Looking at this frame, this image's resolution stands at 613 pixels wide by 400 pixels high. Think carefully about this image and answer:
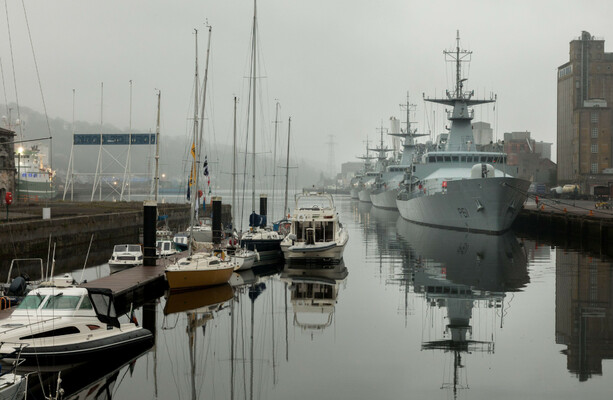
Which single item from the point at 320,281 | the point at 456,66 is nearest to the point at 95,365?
the point at 320,281

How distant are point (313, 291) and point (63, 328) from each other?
12.5 metres

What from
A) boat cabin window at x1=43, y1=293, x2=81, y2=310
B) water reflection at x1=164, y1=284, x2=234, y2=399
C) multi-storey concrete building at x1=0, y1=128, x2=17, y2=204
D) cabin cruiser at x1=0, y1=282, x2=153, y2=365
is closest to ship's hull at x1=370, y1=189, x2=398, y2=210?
multi-storey concrete building at x1=0, y1=128, x2=17, y2=204

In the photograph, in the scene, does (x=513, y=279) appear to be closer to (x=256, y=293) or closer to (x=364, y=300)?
(x=364, y=300)

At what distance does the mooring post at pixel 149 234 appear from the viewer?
27.6 metres

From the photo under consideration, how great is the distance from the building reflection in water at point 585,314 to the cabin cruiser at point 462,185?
43.7ft

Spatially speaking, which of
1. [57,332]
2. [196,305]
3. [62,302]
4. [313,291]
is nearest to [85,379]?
[57,332]

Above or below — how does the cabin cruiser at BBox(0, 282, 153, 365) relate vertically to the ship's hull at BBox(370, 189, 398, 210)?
below

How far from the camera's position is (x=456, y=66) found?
6875cm

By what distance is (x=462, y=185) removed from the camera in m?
48.6

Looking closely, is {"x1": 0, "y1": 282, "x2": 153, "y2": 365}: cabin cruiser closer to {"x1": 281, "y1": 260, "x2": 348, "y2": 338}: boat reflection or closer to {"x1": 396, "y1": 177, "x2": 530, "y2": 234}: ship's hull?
{"x1": 281, "y1": 260, "x2": 348, "y2": 338}: boat reflection

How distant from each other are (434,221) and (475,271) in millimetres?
27871

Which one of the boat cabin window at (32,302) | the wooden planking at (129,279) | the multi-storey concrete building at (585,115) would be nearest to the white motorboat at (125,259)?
the wooden planking at (129,279)

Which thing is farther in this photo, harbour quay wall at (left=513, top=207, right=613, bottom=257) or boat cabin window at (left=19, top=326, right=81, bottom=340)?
harbour quay wall at (left=513, top=207, right=613, bottom=257)

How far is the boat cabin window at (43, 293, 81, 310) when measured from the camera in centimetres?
1572
